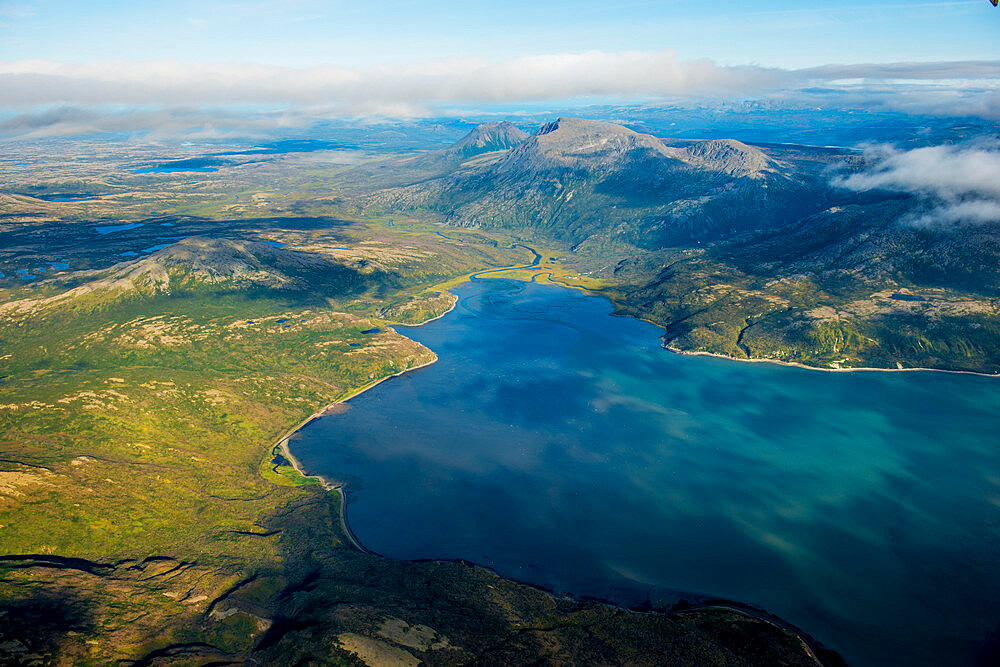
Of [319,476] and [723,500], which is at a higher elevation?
[319,476]

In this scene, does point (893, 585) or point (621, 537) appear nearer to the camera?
point (893, 585)

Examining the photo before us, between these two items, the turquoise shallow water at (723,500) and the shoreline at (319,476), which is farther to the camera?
the shoreline at (319,476)

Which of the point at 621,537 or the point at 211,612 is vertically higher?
the point at 211,612

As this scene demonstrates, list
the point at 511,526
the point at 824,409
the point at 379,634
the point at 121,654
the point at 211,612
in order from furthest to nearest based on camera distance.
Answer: the point at 824,409 < the point at 511,526 < the point at 211,612 < the point at 379,634 < the point at 121,654

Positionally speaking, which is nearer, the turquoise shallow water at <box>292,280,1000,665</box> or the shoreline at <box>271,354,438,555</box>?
the turquoise shallow water at <box>292,280,1000,665</box>

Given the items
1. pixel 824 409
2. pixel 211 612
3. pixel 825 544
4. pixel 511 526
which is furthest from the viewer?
pixel 824 409

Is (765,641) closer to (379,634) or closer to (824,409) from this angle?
(379,634)

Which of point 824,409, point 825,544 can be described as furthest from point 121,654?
point 824,409

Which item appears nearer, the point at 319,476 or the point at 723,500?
the point at 723,500
